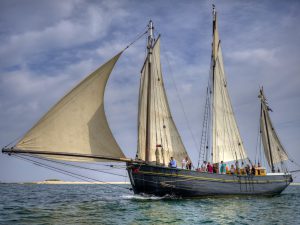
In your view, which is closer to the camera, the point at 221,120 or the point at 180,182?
the point at 180,182

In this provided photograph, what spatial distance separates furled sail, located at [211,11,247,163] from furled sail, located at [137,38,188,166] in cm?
588

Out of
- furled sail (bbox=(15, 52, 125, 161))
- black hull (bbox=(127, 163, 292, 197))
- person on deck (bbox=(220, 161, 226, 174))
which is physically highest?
furled sail (bbox=(15, 52, 125, 161))

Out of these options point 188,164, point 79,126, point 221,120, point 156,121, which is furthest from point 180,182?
point 221,120

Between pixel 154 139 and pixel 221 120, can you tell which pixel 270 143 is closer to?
pixel 221 120

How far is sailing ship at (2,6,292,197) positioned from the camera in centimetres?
2353

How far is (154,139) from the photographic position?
32.7 meters

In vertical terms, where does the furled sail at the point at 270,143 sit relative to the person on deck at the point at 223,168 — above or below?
above

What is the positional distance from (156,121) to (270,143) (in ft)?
64.4

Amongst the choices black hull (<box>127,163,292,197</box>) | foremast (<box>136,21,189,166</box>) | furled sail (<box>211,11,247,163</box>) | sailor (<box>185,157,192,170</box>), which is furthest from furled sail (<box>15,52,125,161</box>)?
furled sail (<box>211,11,247,163</box>)

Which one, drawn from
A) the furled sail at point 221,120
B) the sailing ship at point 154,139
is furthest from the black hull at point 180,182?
the furled sail at point 221,120

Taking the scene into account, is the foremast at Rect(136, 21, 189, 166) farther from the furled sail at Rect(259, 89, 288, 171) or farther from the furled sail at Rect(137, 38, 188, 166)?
the furled sail at Rect(259, 89, 288, 171)

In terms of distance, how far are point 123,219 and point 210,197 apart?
16.1 m

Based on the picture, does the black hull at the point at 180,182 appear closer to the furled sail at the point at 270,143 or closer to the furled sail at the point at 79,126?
the furled sail at the point at 79,126

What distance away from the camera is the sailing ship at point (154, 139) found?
2353 centimetres
